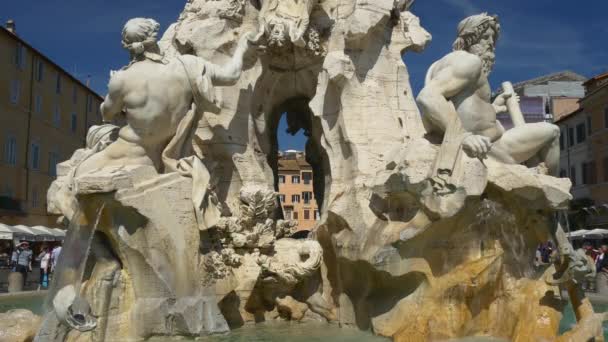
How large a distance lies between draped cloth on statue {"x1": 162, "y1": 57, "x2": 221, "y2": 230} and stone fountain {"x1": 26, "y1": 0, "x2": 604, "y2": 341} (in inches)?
0.7

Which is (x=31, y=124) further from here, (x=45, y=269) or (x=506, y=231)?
(x=506, y=231)

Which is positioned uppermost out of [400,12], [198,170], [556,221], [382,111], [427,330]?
[400,12]

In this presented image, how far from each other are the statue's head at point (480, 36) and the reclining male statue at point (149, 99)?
277 cm

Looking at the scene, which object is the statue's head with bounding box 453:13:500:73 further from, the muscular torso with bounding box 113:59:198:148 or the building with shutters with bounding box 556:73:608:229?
the building with shutters with bounding box 556:73:608:229

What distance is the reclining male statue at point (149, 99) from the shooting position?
22.8 ft

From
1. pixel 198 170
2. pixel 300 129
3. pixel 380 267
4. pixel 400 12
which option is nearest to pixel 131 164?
pixel 198 170

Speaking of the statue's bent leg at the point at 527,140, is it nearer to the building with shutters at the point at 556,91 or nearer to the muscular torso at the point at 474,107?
the muscular torso at the point at 474,107

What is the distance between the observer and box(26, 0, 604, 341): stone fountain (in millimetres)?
6438

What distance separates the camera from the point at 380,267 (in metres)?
6.55

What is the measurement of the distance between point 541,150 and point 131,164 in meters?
4.25

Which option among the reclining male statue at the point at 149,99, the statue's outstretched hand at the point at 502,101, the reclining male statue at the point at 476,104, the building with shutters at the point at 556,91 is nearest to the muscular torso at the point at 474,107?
the reclining male statue at the point at 476,104

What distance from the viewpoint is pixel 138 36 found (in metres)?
7.11

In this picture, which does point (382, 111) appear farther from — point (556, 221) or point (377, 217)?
point (556, 221)

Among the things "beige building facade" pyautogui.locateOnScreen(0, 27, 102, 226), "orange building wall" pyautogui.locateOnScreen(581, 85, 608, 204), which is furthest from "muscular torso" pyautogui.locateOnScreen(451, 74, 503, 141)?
"orange building wall" pyautogui.locateOnScreen(581, 85, 608, 204)
